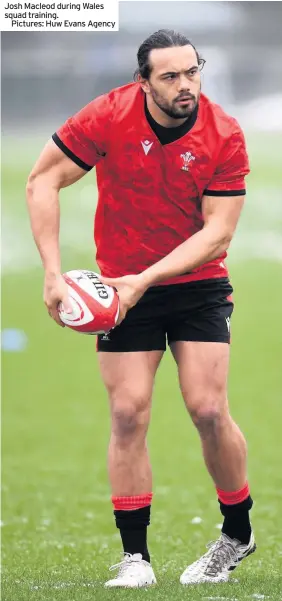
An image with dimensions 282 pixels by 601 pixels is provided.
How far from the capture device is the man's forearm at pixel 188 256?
537 cm

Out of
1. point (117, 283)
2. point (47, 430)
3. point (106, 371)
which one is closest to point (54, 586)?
point (106, 371)

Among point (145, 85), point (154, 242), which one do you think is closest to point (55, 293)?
point (154, 242)

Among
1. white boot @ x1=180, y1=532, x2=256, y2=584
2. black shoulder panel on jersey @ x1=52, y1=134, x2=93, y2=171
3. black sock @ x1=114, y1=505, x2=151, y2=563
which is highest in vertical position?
black shoulder panel on jersey @ x1=52, y1=134, x2=93, y2=171

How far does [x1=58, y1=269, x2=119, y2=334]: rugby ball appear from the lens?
5.29 meters

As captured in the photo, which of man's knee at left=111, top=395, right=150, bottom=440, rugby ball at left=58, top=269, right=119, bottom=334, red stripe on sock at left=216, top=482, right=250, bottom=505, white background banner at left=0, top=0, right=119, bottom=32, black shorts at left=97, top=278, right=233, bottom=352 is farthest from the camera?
white background banner at left=0, top=0, right=119, bottom=32

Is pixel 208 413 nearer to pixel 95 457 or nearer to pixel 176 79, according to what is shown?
pixel 176 79

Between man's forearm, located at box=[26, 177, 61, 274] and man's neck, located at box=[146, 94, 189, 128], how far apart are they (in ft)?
1.78

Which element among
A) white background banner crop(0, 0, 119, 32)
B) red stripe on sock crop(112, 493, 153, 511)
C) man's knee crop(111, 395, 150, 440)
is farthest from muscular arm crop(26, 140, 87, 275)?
red stripe on sock crop(112, 493, 153, 511)

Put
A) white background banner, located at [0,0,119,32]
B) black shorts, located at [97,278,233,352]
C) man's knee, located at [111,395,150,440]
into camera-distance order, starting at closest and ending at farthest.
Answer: man's knee, located at [111,395,150,440] → black shorts, located at [97,278,233,352] → white background banner, located at [0,0,119,32]

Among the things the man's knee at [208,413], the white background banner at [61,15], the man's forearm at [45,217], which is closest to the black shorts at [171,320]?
the man's knee at [208,413]

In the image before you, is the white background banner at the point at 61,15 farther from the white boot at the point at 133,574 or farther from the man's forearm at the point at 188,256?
the white boot at the point at 133,574

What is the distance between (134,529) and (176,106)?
1869 millimetres

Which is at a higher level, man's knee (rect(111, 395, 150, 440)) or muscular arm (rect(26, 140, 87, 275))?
muscular arm (rect(26, 140, 87, 275))

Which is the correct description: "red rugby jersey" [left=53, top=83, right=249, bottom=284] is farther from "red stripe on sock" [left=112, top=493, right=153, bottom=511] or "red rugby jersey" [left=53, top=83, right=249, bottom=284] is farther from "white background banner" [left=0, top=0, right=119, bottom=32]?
"red stripe on sock" [left=112, top=493, right=153, bottom=511]
